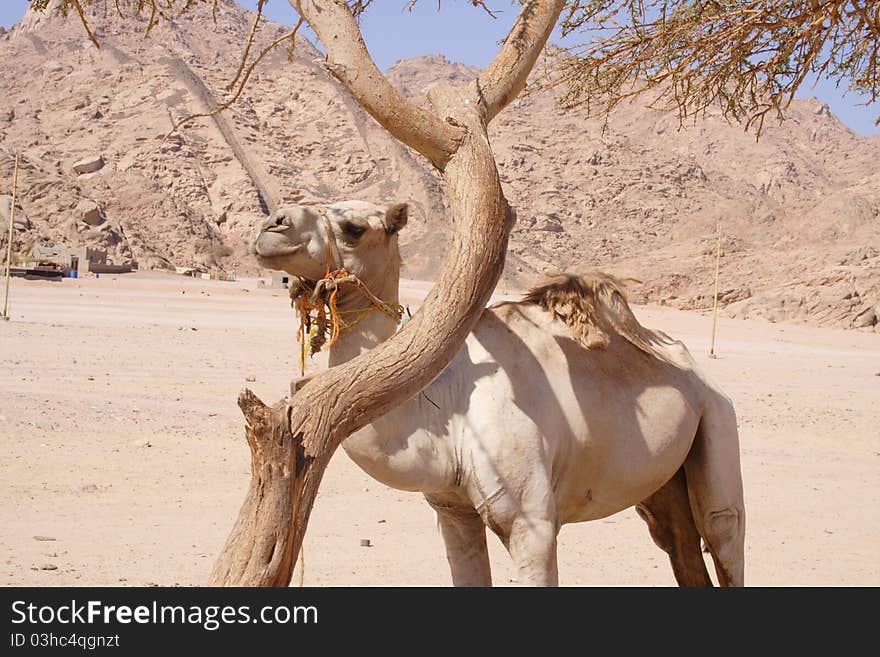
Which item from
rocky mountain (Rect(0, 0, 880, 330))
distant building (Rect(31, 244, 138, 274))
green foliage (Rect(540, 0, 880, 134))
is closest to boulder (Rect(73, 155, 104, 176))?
rocky mountain (Rect(0, 0, 880, 330))

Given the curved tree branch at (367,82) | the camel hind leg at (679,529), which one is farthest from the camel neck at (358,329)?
the camel hind leg at (679,529)

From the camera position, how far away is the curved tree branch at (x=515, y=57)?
398cm

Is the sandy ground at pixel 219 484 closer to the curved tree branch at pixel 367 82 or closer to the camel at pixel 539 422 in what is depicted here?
the camel at pixel 539 422

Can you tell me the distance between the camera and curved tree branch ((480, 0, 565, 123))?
398cm

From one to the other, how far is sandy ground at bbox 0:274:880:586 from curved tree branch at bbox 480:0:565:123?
13.1 feet

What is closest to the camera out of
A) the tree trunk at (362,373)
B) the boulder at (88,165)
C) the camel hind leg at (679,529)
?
the tree trunk at (362,373)

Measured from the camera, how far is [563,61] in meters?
7.41

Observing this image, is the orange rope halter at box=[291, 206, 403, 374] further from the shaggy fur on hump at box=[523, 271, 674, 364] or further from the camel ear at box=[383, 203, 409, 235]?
the shaggy fur on hump at box=[523, 271, 674, 364]

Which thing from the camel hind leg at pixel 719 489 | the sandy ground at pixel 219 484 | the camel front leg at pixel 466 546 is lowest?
the sandy ground at pixel 219 484

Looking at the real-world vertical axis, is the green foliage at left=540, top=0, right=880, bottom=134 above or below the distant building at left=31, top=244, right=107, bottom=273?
above

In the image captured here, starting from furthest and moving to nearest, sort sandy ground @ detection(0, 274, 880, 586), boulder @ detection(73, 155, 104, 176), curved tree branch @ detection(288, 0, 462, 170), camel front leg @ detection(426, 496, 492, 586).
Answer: boulder @ detection(73, 155, 104, 176) → sandy ground @ detection(0, 274, 880, 586) → camel front leg @ detection(426, 496, 492, 586) → curved tree branch @ detection(288, 0, 462, 170)

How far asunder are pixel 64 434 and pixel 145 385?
3809mm

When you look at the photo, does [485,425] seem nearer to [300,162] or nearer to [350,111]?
[300,162]

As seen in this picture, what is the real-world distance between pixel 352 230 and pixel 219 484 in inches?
243
